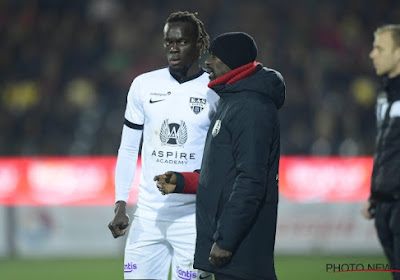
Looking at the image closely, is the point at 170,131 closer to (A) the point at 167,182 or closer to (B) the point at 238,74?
(A) the point at 167,182

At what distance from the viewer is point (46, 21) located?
43.7 feet

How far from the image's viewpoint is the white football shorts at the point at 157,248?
5.02 metres

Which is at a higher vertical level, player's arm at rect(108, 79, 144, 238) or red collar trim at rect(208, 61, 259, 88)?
red collar trim at rect(208, 61, 259, 88)

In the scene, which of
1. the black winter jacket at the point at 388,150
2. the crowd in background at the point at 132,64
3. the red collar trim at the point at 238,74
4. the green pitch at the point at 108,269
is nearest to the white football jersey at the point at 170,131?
the red collar trim at the point at 238,74

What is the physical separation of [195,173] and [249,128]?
35.9 inches

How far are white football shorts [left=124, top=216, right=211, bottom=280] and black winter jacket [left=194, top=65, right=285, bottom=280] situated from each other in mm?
693

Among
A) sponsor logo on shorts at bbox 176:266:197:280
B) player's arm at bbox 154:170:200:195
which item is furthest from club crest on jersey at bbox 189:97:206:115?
sponsor logo on shorts at bbox 176:266:197:280

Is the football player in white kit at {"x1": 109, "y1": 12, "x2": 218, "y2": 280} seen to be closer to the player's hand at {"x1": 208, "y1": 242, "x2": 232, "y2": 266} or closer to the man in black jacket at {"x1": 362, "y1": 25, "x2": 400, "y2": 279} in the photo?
the player's hand at {"x1": 208, "y1": 242, "x2": 232, "y2": 266}

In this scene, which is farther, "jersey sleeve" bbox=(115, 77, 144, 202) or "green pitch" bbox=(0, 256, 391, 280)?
"green pitch" bbox=(0, 256, 391, 280)

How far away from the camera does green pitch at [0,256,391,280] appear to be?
8.96m

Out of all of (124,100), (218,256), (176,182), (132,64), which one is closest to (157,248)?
(176,182)

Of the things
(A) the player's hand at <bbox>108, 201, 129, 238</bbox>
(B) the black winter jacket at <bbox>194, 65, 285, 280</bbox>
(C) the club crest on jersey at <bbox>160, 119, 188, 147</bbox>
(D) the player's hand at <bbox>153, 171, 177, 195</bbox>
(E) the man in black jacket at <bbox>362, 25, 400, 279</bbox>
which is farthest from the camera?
(E) the man in black jacket at <bbox>362, 25, 400, 279</bbox>

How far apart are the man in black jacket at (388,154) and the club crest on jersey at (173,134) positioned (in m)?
1.41

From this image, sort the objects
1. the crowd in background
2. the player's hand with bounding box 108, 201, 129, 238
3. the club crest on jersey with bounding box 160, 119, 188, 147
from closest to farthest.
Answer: the player's hand with bounding box 108, 201, 129, 238 < the club crest on jersey with bounding box 160, 119, 188, 147 < the crowd in background
